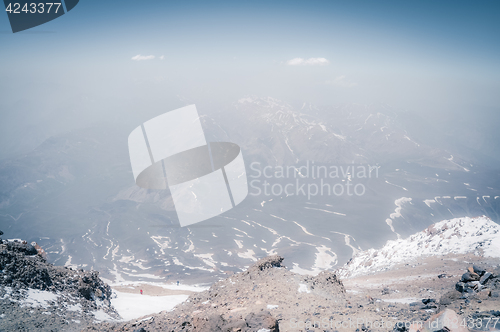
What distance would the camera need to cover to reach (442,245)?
75.3 feet

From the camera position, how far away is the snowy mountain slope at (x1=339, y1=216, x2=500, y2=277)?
64.4 feet

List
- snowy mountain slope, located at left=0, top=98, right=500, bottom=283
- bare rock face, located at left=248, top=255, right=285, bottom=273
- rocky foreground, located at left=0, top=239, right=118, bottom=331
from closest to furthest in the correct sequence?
rocky foreground, located at left=0, top=239, right=118, bottom=331, bare rock face, located at left=248, top=255, right=285, bottom=273, snowy mountain slope, located at left=0, top=98, right=500, bottom=283

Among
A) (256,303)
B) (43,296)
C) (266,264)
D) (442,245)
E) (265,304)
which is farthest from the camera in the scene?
(442,245)

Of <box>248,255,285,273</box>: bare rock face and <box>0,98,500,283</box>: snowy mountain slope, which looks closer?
<box>248,255,285,273</box>: bare rock face

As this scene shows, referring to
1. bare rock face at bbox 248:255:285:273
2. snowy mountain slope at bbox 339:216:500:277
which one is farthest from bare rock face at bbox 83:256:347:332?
snowy mountain slope at bbox 339:216:500:277

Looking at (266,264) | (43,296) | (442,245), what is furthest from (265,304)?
(442,245)

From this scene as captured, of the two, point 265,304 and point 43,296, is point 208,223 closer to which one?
point 43,296

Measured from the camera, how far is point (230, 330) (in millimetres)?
5836

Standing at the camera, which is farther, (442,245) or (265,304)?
(442,245)

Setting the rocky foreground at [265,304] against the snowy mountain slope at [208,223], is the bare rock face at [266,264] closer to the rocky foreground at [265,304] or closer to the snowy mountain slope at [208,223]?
the rocky foreground at [265,304]

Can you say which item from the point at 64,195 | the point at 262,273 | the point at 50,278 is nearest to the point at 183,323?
the point at 262,273

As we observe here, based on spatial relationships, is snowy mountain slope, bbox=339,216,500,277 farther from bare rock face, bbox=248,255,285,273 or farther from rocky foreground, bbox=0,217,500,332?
bare rock face, bbox=248,255,285,273

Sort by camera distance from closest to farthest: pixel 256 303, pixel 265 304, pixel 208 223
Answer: pixel 265 304, pixel 256 303, pixel 208 223

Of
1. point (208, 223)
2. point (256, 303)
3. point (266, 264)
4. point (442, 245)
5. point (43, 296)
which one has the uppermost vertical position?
point (43, 296)
